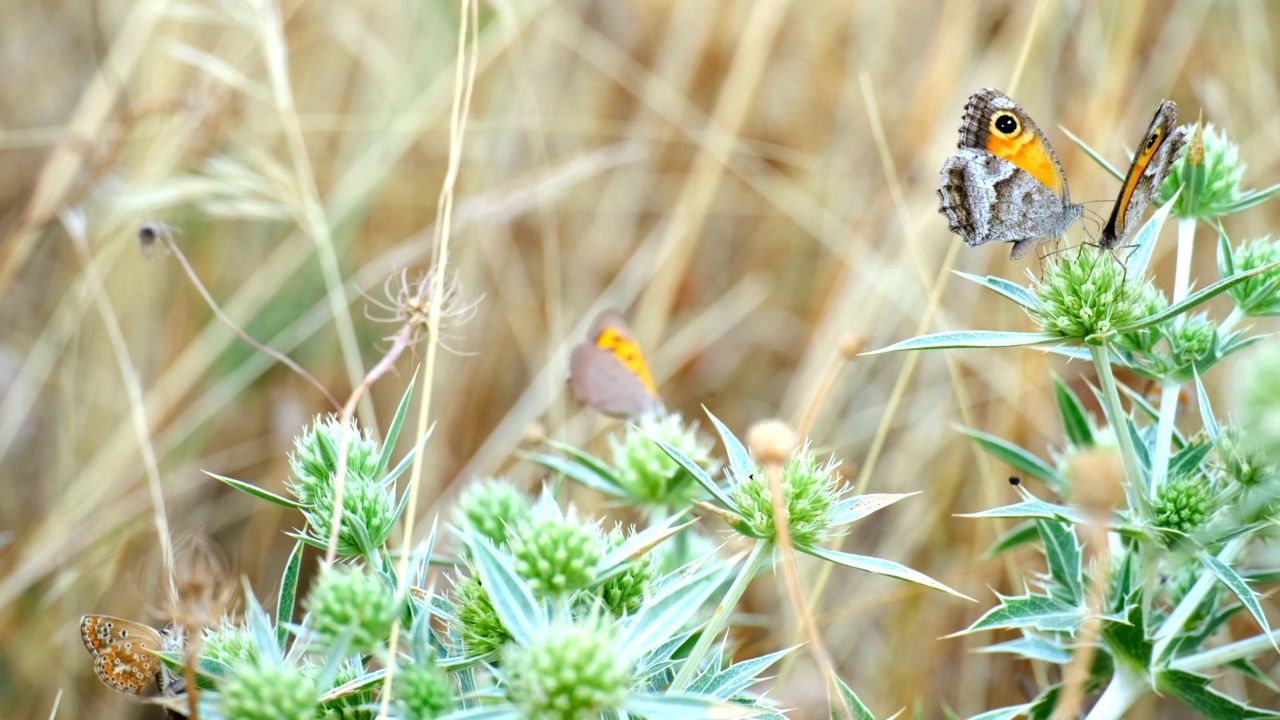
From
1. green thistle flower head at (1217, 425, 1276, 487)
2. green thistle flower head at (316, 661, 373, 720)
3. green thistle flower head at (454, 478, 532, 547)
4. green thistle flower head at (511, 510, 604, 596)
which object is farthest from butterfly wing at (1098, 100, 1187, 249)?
Result: green thistle flower head at (316, 661, 373, 720)

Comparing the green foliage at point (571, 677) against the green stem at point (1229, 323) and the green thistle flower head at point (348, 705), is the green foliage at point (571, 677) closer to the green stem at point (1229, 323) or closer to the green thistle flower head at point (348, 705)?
the green thistle flower head at point (348, 705)

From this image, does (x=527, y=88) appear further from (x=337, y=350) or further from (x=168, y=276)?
(x=168, y=276)

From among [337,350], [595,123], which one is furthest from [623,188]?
[337,350]

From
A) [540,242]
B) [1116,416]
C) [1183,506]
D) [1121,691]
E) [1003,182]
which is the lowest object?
[1121,691]

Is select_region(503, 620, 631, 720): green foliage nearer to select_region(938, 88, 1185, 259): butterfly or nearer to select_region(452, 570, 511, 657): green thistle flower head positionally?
select_region(452, 570, 511, 657): green thistle flower head

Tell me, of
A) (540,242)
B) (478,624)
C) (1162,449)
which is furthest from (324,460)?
(540,242)

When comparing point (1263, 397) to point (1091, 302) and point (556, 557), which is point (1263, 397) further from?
point (556, 557)

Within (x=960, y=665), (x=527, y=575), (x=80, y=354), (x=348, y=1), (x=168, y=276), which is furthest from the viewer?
(x=348, y=1)
